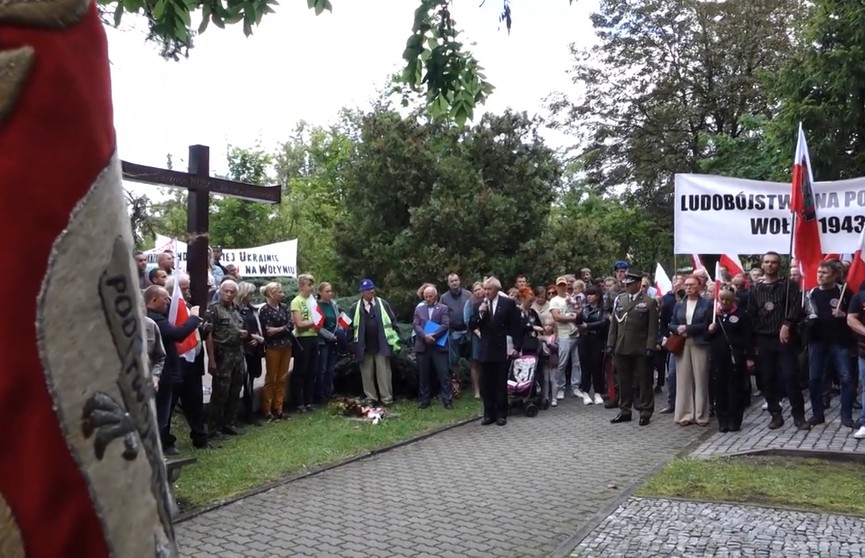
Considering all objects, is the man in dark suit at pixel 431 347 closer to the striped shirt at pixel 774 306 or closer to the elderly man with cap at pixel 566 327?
the elderly man with cap at pixel 566 327

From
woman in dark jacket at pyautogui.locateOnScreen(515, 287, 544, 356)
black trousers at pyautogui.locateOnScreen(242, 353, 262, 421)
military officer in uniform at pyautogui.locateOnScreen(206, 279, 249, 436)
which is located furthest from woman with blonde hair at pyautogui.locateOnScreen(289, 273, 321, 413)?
woman in dark jacket at pyautogui.locateOnScreen(515, 287, 544, 356)

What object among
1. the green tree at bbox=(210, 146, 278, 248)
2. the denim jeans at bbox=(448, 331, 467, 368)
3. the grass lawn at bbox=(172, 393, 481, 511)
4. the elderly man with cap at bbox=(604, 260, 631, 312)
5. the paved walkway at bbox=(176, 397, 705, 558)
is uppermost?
the green tree at bbox=(210, 146, 278, 248)

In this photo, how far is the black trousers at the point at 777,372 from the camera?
10.2 meters

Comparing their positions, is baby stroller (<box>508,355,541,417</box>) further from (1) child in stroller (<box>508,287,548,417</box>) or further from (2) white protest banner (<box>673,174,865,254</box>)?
(2) white protest banner (<box>673,174,865,254</box>)

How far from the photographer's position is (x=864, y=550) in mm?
5723

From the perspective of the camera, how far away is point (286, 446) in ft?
31.9

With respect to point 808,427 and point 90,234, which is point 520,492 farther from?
point 90,234

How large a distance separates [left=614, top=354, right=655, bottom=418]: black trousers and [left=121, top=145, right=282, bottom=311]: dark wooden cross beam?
17.6 feet

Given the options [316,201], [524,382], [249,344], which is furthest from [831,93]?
[316,201]

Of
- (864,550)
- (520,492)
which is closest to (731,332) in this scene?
(520,492)

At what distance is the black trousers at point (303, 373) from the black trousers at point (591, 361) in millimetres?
4364

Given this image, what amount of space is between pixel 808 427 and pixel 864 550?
4.79 m

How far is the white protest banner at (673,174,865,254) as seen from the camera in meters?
9.59

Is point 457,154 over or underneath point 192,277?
over
